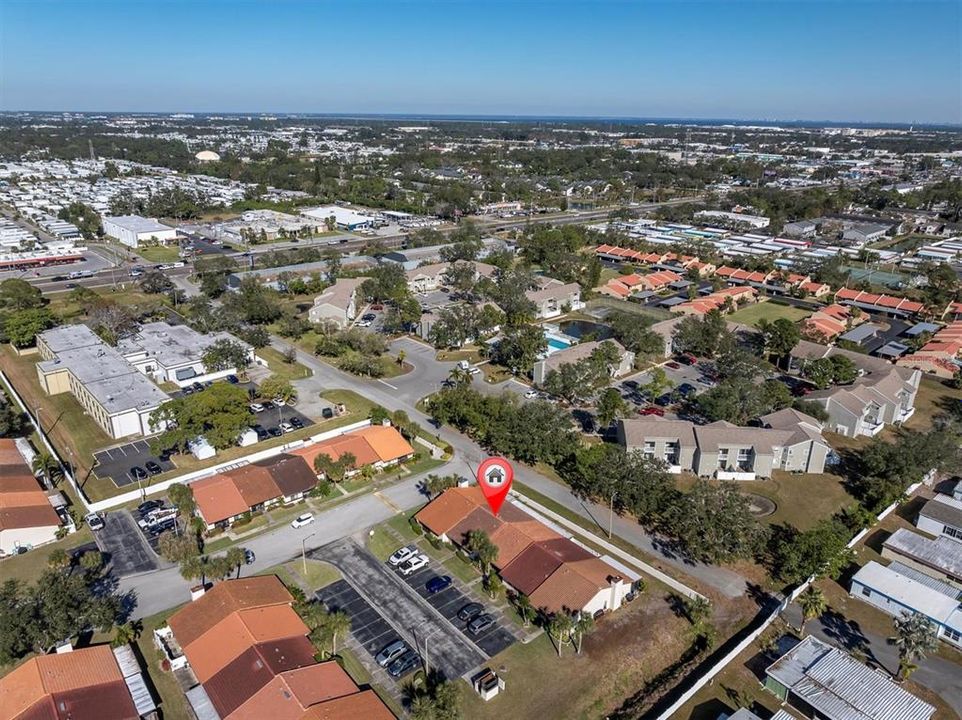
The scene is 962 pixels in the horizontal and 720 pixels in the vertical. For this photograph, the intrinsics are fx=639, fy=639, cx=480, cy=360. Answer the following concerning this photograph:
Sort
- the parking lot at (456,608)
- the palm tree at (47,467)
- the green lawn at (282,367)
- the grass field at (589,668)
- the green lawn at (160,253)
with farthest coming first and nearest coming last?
the green lawn at (160,253) < the green lawn at (282,367) < the palm tree at (47,467) < the parking lot at (456,608) < the grass field at (589,668)

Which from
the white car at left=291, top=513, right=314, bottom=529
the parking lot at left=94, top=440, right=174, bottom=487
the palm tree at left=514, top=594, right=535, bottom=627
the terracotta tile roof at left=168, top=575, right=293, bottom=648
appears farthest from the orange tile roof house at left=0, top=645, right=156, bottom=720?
the parking lot at left=94, top=440, right=174, bottom=487

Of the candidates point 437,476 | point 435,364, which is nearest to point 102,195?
point 435,364

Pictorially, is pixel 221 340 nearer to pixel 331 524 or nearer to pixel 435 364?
pixel 435 364

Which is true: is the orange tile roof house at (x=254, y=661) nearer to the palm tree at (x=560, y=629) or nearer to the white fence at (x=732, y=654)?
the palm tree at (x=560, y=629)

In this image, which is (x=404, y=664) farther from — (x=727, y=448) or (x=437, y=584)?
(x=727, y=448)

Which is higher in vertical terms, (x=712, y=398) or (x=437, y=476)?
(x=712, y=398)

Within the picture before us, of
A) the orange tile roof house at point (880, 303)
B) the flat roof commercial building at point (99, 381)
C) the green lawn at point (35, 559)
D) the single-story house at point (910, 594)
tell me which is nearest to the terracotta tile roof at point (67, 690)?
the green lawn at point (35, 559)
